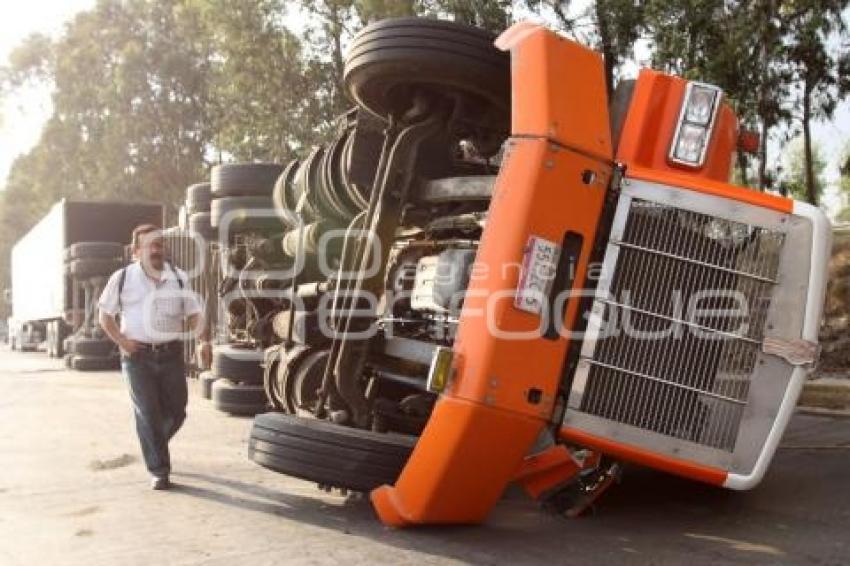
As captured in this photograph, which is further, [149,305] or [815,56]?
[815,56]

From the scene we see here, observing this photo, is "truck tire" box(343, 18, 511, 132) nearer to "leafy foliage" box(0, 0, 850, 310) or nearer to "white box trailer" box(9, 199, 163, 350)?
"leafy foliage" box(0, 0, 850, 310)

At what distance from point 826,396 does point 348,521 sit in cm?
600

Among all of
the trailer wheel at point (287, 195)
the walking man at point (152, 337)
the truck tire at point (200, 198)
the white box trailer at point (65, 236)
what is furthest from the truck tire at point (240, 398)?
the white box trailer at point (65, 236)

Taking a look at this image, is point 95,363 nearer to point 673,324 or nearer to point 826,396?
point 826,396

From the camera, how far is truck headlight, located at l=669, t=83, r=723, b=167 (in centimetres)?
388

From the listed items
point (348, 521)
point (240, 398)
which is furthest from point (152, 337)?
point (240, 398)

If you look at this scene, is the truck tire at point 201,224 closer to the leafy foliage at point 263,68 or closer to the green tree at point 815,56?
the leafy foliage at point 263,68

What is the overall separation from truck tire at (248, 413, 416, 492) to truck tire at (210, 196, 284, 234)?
3361mm

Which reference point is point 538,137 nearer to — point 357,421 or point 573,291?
point 573,291

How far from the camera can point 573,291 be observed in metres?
3.76

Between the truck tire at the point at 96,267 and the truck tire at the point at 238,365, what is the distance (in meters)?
8.25

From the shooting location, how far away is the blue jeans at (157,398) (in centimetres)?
529

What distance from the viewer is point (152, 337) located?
5.43 meters

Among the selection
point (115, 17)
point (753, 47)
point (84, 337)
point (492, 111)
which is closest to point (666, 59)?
point (753, 47)
